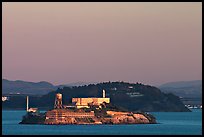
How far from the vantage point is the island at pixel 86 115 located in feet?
212

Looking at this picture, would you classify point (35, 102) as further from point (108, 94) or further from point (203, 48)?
point (203, 48)

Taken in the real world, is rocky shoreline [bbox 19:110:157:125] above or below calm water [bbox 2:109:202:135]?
above

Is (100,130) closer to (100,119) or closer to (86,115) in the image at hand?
(86,115)

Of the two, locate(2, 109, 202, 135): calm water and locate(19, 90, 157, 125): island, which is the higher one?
locate(19, 90, 157, 125): island

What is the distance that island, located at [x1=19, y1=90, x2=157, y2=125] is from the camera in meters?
64.7

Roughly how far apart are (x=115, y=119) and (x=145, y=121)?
2769 mm

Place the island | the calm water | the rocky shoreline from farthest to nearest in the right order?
the island < the rocky shoreline < the calm water

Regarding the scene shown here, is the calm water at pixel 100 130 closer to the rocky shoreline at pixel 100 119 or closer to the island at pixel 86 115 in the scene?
the rocky shoreline at pixel 100 119

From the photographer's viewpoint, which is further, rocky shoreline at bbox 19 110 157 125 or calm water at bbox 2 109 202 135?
rocky shoreline at bbox 19 110 157 125

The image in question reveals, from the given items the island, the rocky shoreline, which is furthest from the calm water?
the island

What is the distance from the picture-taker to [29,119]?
215ft

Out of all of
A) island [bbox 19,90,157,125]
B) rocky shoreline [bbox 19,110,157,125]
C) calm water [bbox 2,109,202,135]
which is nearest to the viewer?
calm water [bbox 2,109,202,135]

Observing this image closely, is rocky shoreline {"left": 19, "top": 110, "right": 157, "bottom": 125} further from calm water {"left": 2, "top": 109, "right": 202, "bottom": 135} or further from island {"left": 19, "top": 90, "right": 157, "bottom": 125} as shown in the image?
calm water {"left": 2, "top": 109, "right": 202, "bottom": 135}

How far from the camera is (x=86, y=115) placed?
6575 cm
